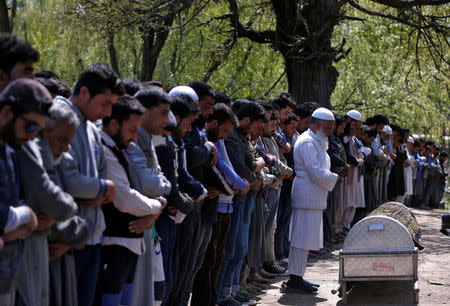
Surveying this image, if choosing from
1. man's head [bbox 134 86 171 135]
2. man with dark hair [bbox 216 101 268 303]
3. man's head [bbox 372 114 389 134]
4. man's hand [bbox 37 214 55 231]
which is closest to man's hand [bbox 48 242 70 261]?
man's hand [bbox 37 214 55 231]

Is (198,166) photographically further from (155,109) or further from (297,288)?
(297,288)

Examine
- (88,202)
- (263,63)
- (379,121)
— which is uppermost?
(263,63)

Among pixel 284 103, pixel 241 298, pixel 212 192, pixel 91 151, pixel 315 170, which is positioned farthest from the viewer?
pixel 284 103

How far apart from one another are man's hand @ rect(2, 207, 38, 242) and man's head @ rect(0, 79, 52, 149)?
0.39m

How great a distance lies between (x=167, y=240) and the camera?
5.81 m

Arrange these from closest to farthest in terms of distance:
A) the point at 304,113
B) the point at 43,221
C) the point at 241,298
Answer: the point at 43,221, the point at 241,298, the point at 304,113

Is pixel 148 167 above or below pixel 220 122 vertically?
below

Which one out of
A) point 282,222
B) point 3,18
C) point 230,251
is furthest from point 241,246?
point 3,18

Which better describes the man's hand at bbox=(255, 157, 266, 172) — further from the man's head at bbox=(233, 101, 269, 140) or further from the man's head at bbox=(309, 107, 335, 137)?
the man's head at bbox=(309, 107, 335, 137)

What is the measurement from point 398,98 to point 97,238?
20.9 m

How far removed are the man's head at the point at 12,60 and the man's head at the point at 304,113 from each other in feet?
24.4

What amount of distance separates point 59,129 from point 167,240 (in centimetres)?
195

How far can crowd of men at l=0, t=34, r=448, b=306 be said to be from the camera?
12.4 feet

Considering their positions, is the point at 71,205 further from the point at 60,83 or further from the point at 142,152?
the point at 60,83
